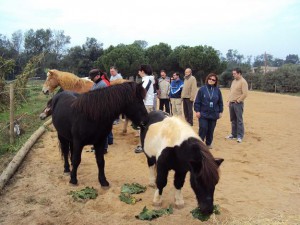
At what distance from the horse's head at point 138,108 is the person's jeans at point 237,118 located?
4225 millimetres

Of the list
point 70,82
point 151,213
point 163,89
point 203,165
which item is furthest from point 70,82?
point 203,165

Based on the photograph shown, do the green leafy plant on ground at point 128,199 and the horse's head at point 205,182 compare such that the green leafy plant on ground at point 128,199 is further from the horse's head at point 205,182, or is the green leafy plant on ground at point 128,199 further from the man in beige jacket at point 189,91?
the man in beige jacket at point 189,91

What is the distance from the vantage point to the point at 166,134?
3.91 m

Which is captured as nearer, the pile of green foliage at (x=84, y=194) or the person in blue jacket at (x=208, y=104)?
the pile of green foliage at (x=84, y=194)

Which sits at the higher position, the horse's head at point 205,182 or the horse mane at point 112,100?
the horse mane at point 112,100

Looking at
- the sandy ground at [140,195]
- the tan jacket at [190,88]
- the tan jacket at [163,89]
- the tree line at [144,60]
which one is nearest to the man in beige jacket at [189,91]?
the tan jacket at [190,88]

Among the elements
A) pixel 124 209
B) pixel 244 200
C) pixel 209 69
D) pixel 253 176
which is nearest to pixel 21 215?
pixel 124 209

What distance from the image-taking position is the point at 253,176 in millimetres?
5555

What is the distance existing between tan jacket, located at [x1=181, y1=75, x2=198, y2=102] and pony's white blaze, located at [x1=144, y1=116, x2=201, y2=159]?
427cm

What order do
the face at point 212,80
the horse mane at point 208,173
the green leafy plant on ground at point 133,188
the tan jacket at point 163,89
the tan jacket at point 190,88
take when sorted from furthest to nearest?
1. the tan jacket at point 163,89
2. the tan jacket at point 190,88
3. the face at point 212,80
4. the green leafy plant on ground at point 133,188
5. the horse mane at point 208,173

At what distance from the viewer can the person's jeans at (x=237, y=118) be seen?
7905 mm

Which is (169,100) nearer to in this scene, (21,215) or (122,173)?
(122,173)

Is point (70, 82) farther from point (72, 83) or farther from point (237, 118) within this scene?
point (237, 118)

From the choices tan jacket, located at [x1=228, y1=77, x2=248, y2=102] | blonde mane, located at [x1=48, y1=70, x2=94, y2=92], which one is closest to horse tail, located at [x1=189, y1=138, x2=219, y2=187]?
tan jacket, located at [x1=228, y1=77, x2=248, y2=102]
